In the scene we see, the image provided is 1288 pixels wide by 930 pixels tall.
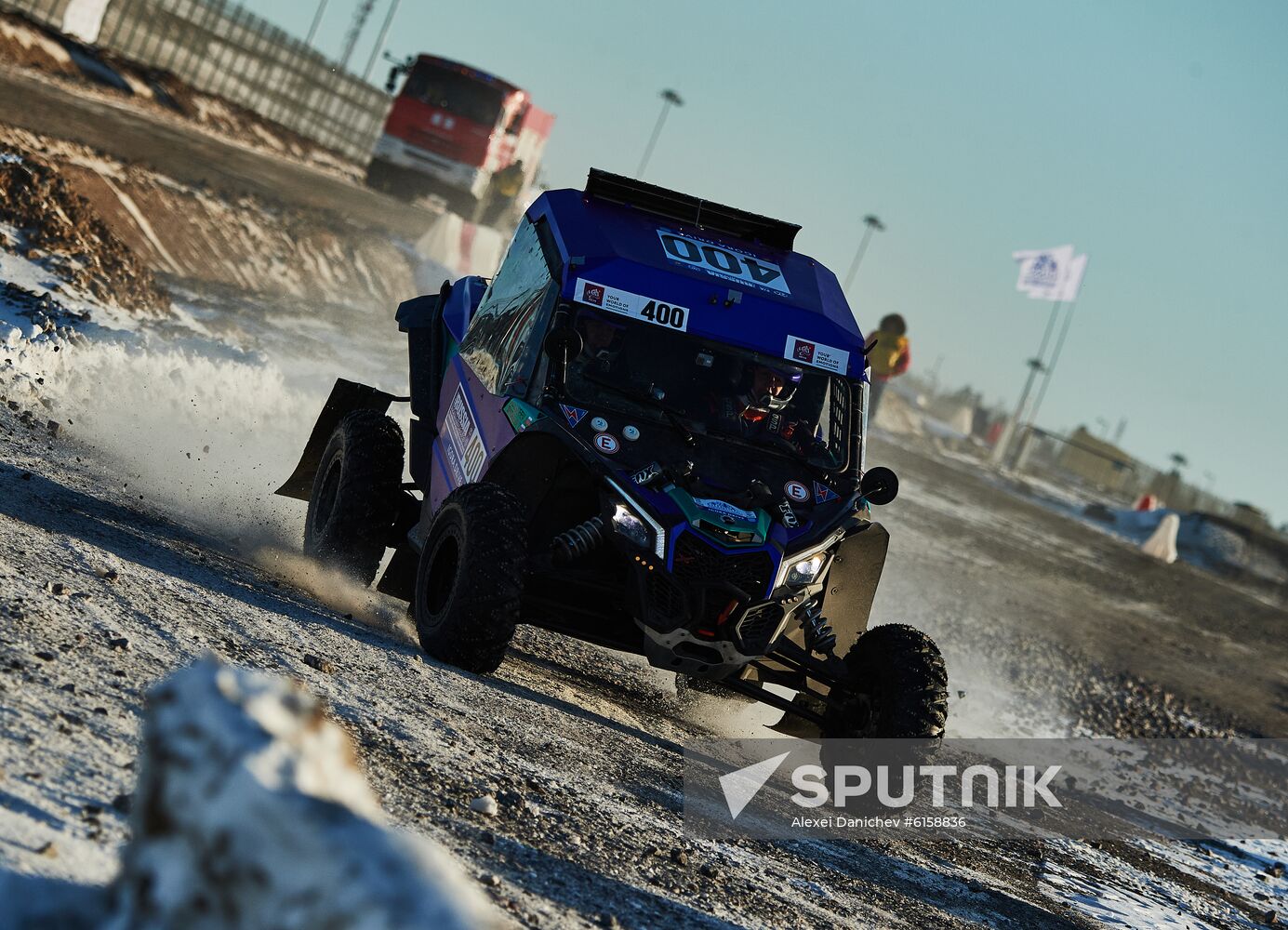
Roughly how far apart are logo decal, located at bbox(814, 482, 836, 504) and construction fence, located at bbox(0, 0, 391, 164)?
105 feet

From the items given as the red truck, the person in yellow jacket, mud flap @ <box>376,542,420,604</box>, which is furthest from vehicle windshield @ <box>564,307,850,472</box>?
the red truck

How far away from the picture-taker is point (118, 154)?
21969mm

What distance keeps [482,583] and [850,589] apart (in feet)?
7.41

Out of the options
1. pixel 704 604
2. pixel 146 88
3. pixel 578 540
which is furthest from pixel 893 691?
pixel 146 88

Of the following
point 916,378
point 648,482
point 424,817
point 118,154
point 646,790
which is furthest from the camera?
point 916,378

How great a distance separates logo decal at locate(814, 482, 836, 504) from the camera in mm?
7570

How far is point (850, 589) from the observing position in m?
7.95

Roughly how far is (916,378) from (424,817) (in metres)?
121

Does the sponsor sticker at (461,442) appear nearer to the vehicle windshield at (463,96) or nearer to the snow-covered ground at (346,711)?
the snow-covered ground at (346,711)

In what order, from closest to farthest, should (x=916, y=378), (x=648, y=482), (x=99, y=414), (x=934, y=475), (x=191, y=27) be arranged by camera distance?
(x=648, y=482) → (x=99, y=414) → (x=934, y=475) → (x=191, y=27) → (x=916, y=378)

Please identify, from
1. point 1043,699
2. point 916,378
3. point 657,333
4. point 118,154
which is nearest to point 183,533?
point 657,333

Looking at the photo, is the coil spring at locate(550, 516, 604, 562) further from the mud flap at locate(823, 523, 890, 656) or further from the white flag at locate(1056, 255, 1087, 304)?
the white flag at locate(1056, 255, 1087, 304)

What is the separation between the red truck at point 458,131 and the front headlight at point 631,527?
28.9 meters

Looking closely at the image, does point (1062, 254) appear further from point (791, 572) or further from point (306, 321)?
point (791, 572)
